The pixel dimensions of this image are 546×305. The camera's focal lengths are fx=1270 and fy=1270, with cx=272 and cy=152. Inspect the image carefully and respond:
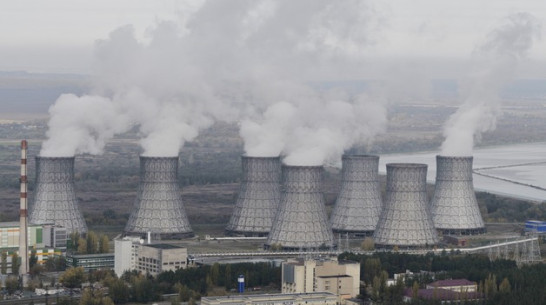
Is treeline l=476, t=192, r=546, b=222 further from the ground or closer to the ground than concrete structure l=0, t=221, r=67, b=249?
further from the ground

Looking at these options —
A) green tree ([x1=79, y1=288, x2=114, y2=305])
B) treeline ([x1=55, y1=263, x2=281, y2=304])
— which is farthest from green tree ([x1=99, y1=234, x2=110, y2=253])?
green tree ([x1=79, y1=288, x2=114, y2=305])

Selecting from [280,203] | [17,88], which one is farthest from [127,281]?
[17,88]

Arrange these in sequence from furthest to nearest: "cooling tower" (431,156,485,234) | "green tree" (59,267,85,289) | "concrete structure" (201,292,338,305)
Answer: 1. "cooling tower" (431,156,485,234)
2. "green tree" (59,267,85,289)
3. "concrete structure" (201,292,338,305)

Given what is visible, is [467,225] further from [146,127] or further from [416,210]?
[146,127]

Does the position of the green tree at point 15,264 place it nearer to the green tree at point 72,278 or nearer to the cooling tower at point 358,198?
the green tree at point 72,278

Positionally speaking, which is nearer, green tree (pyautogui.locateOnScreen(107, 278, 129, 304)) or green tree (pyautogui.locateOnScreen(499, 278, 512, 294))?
green tree (pyautogui.locateOnScreen(107, 278, 129, 304))

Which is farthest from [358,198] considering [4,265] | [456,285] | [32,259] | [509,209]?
[4,265]

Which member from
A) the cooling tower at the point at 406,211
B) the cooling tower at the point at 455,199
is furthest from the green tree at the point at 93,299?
the cooling tower at the point at 455,199

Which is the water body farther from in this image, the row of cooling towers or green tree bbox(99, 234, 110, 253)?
green tree bbox(99, 234, 110, 253)
